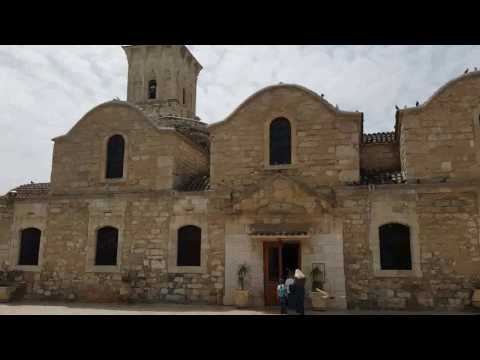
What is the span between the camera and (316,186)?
43.3 feet

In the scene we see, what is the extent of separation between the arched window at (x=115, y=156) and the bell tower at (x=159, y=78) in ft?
20.5

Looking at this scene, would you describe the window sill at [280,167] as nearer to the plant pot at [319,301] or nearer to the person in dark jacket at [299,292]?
the person in dark jacket at [299,292]

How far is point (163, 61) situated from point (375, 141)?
12164 millimetres

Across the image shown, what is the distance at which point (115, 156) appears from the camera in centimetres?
1548

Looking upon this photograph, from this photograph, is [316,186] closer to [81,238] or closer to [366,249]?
[366,249]

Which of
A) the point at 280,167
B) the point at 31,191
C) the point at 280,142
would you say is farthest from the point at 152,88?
the point at 280,167

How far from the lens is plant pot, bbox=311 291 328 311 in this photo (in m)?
11.7

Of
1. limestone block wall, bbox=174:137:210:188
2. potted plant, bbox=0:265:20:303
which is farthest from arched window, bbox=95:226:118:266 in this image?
potted plant, bbox=0:265:20:303

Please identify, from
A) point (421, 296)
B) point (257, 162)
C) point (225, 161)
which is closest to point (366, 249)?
point (421, 296)

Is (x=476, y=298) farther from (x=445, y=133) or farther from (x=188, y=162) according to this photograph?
(x=188, y=162)

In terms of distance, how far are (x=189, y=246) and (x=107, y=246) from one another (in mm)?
3064

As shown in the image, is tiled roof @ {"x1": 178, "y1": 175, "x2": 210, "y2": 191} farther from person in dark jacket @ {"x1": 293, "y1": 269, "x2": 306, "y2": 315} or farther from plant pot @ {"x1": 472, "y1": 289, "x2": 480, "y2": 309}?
plant pot @ {"x1": 472, "y1": 289, "x2": 480, "y2": 309}

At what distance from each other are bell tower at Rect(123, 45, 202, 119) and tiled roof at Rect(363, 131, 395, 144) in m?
10.1

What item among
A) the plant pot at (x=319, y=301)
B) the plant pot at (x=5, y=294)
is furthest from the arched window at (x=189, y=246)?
the plant pot at (x=5, y=294)
